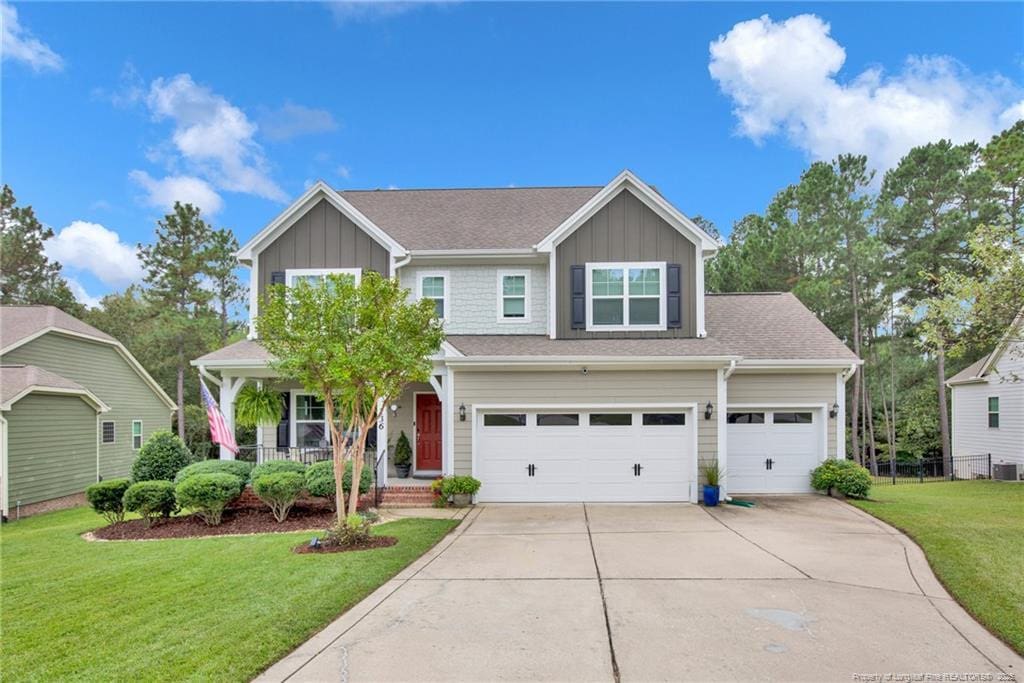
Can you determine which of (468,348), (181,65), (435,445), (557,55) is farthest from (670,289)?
(181,65)

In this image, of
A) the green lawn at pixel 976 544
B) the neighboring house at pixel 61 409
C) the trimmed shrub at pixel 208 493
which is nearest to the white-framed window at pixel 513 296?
the trimmed shrub at pixel 208 493

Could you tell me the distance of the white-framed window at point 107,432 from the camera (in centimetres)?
1891

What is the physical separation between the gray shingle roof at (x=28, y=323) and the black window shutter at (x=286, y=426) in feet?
31.5

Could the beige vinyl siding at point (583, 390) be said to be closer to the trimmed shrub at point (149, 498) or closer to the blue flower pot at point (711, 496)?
the blue flower pot at point (711, 496)

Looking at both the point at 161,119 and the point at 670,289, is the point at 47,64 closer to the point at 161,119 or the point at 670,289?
the point at 161,119

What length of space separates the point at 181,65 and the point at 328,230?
7.00 m

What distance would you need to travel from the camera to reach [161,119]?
17.7 m

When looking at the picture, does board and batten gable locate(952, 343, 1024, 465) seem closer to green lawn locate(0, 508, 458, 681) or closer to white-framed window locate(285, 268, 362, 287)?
white-framed window locate(285, 268, 362, 287)

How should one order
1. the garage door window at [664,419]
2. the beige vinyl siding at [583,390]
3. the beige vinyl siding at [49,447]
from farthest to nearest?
the beige vinyl siding at [49,447] → the garage door window at [664,419] → the beige vinyl siding at [583,390]

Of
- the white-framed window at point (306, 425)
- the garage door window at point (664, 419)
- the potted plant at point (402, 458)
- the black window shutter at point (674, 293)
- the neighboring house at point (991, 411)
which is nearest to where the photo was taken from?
the garage door window at point (664, 419)

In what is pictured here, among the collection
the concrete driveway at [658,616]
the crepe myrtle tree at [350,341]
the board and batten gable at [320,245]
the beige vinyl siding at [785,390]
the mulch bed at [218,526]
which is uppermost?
the board and batten gable at [320,245]

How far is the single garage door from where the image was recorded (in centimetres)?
1186

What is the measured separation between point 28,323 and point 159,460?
442 inches

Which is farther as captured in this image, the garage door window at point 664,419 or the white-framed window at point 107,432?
the white-framed window at point 107,432
